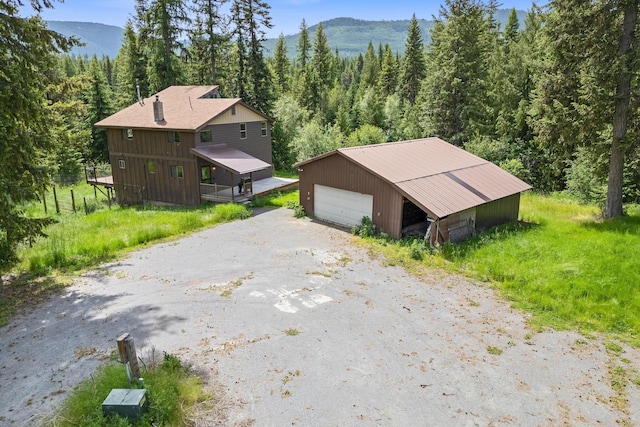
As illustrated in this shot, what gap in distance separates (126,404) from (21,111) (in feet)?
28.6

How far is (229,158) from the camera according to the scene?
2483 cm

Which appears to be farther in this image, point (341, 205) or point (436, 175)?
point (341, 205)

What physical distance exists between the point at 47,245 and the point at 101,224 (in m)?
4.89

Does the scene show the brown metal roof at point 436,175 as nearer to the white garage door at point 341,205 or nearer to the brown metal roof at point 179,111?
the white garage door at point 341,205

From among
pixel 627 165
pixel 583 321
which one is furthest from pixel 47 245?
pixel 627 165

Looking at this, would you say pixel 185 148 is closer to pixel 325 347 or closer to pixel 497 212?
pixel 497 212

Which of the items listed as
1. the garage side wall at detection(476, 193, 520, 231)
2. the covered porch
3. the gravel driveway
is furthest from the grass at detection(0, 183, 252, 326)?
the garage side wall at detection(476, 193, 520, 231)

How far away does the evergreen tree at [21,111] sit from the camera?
1083 cm

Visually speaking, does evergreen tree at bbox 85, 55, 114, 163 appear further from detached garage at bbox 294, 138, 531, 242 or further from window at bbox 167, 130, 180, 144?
detached garage at bbox 294, 138, 531, 242

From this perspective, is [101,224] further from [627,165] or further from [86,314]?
[627,165]

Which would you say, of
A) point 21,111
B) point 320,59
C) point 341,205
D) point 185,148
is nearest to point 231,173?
point 185,148

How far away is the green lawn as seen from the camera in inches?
431

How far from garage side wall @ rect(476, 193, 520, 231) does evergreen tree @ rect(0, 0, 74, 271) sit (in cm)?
1535

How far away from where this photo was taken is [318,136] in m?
34.6
